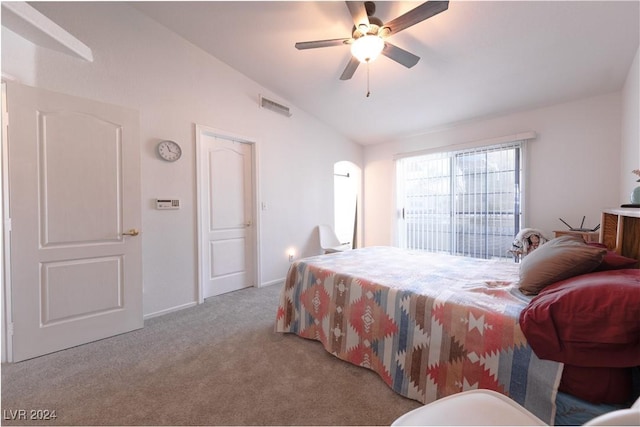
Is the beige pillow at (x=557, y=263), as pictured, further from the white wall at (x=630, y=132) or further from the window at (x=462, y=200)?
the window at (x=462, y=200)

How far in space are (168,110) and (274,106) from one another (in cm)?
145

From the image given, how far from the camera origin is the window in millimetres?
3607

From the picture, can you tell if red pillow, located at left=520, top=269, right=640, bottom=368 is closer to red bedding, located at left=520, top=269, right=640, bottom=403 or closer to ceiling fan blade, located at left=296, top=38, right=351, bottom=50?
red bedding, located at left=520, top=269, right=640, bottom=403

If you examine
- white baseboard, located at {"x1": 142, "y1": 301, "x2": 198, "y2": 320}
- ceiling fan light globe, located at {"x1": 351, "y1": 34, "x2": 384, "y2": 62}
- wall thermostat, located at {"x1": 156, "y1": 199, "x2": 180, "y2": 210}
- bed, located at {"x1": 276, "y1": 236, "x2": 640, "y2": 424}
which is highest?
ceiling fan light globe, located at {"x1": 351, "y1": 34, "x2": 384, "y2": 62}

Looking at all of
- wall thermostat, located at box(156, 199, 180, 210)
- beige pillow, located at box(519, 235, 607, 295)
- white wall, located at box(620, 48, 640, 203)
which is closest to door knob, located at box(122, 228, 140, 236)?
wall thermostat, located at box(156, 199, 180, 210)

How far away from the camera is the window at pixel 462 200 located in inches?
142

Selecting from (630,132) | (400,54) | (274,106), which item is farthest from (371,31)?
(630,132)

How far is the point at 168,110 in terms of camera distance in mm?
2852

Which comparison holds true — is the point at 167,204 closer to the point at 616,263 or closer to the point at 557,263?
the point at 557,263

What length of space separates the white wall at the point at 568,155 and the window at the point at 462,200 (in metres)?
0.20

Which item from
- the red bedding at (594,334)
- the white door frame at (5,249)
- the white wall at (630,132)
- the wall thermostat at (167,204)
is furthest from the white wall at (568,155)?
the white door frame at (5,249)

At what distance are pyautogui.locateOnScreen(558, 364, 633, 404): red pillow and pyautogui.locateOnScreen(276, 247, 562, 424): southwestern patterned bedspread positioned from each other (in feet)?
0.22

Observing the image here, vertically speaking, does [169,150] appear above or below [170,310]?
above

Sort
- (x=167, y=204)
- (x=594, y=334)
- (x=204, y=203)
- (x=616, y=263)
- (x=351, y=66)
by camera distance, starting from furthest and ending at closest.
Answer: (x=204, y=203), (x=167, y=204), (x=351, y=66), (x=616, y=263), (x=594, y=334)
